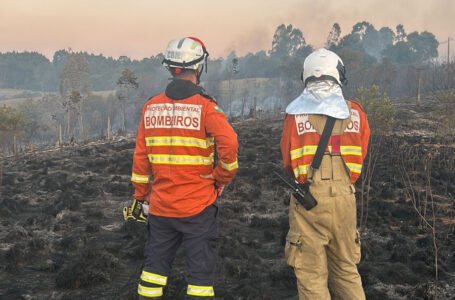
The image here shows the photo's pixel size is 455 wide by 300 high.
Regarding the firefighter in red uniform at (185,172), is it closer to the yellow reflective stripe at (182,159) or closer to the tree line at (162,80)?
the yellow reflective stripe at (182,159)

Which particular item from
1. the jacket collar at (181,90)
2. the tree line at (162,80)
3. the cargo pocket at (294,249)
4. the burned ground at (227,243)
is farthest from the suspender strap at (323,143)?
the tree line at (162,80)

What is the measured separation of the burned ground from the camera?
4.97 m

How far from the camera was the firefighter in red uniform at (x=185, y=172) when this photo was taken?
2709 millimetres

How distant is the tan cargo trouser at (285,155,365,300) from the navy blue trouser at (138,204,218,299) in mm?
591

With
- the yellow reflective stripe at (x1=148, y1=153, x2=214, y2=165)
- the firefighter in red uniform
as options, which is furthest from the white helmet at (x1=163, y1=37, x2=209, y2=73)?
the yellow reflective stripe at (x1=148, y1=153, x2=214, y2=165)

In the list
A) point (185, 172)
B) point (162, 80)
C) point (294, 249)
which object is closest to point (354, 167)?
point (294, 249)

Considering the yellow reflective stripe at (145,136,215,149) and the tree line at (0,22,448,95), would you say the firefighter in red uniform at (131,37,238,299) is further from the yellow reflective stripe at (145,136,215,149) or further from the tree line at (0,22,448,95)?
the tree line at (0,22,448,95)

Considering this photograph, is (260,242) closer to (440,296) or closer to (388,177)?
(440,296)

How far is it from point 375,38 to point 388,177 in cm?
14920

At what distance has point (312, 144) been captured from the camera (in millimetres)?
2713

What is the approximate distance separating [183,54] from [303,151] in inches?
45.7

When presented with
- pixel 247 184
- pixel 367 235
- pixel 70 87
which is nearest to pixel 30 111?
pixel 70 87

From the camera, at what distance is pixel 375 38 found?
145875mm

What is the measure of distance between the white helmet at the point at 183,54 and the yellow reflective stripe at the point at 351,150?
1.27 meters
